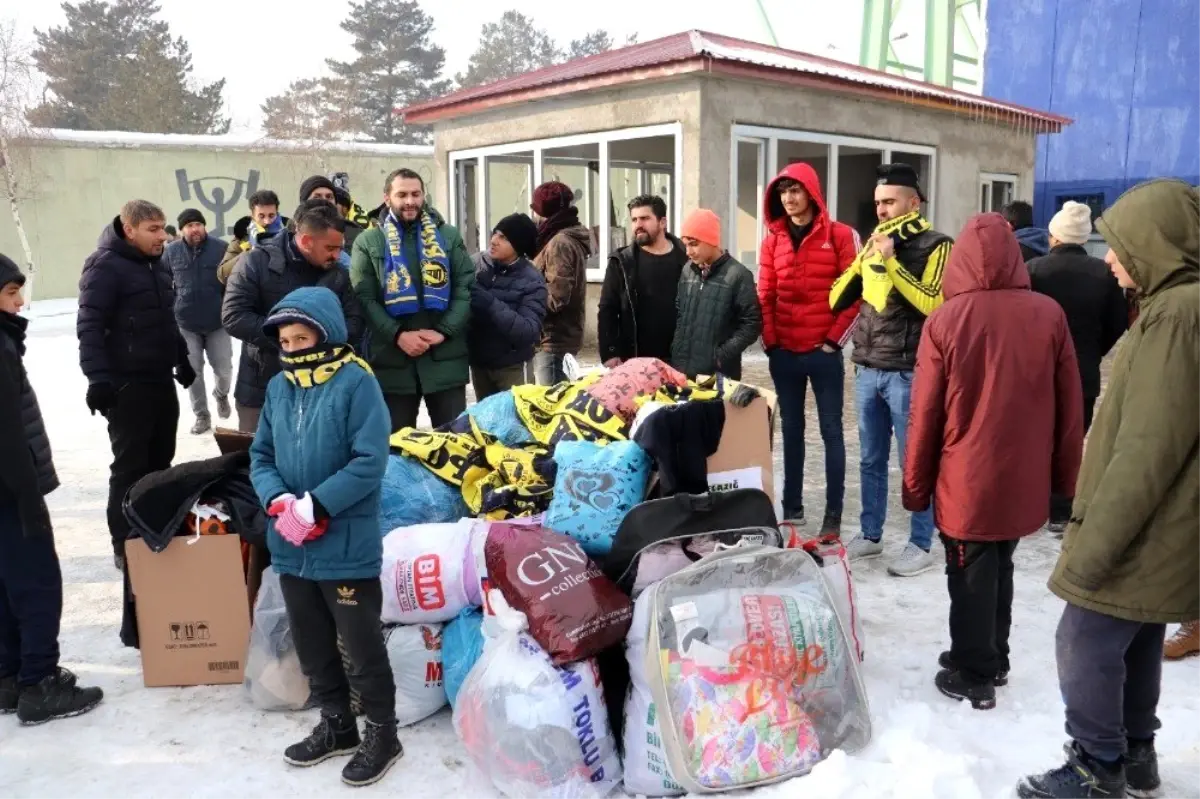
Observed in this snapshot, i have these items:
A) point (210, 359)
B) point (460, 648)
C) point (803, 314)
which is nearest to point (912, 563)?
point (803, 314)

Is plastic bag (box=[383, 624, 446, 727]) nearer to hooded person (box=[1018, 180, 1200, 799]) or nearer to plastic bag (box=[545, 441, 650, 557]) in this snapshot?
plastic bag (box=[545, 441, 650, 557])

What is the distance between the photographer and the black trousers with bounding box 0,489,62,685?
126 inches

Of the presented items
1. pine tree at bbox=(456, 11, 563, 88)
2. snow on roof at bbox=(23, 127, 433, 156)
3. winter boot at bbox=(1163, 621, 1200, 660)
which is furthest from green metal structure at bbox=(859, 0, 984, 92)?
pine tree at bbox=(456, 11, 563, 88)

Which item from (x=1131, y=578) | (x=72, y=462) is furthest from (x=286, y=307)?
(x=72, y=462)

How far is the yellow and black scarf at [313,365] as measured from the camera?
9.33 feet

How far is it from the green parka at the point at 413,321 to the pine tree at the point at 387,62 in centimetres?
4014

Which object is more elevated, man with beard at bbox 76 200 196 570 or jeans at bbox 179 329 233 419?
man with beard at bbox 76 200 196 570

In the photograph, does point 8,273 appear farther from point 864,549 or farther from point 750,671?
point 864,549

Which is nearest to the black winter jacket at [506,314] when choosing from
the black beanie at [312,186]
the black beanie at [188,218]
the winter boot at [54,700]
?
the black beanie at [312,186]

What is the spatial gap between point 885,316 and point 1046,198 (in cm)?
1551

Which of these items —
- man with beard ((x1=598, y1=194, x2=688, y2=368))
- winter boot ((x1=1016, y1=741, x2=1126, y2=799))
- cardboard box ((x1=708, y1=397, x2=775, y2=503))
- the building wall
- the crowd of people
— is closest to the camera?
the crowd of people

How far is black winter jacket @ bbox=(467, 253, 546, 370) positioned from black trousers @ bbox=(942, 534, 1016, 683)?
258 centimetres

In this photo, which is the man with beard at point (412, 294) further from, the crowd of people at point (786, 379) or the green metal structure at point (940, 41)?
the green metal structure at point (940, 41)

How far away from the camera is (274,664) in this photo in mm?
3225
